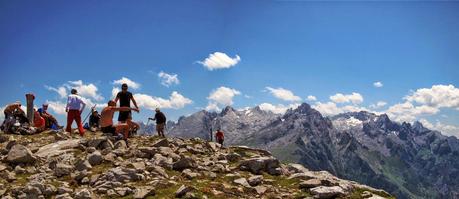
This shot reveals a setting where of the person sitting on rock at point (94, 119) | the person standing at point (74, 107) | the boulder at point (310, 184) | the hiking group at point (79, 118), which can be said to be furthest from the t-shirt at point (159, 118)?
the boulder at point (310, 184)

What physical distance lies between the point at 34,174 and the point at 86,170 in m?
2.37

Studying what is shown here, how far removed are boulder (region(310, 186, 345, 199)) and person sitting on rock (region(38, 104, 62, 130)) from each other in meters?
26.4

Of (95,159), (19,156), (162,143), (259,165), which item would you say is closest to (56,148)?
(19,156)

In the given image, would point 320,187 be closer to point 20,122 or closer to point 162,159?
point 162,159

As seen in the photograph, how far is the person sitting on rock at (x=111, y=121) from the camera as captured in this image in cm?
2656

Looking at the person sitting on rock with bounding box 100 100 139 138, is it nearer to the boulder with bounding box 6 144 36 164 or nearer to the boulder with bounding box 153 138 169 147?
the boulder with bounding box 153 138 169 147

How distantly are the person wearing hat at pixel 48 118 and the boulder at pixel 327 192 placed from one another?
2654 cm

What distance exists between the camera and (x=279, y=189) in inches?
749

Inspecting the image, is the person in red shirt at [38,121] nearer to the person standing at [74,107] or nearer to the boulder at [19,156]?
the person standing at [74,107]

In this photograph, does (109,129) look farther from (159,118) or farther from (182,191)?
(159,118)

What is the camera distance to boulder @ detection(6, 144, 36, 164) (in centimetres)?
2142

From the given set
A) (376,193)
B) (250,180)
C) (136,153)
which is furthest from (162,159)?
(376,193)

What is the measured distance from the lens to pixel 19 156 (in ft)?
70.4

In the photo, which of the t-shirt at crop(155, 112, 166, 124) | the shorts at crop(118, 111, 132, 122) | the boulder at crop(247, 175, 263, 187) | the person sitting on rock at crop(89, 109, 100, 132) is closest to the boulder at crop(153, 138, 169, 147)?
the shorts at crop(118, 111, 132, 122)
